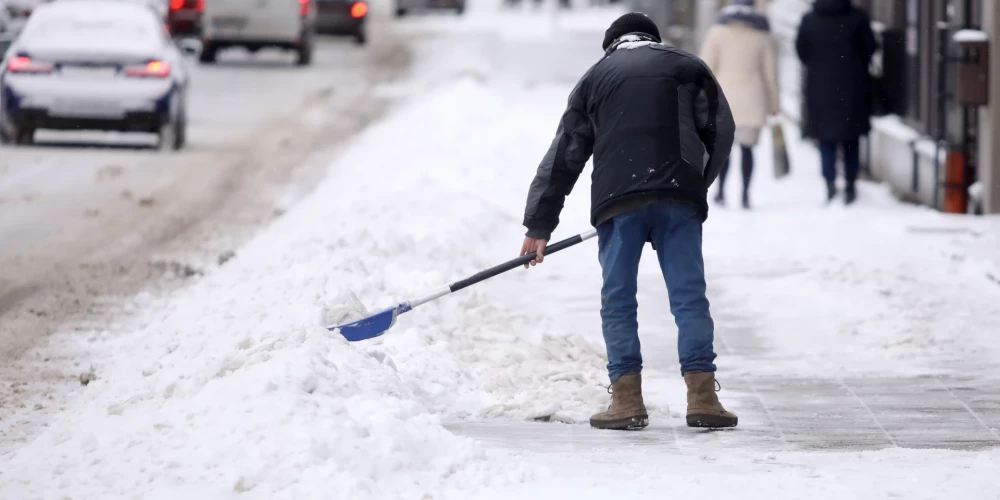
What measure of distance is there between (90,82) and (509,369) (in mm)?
10379

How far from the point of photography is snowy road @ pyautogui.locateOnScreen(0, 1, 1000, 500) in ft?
16.9

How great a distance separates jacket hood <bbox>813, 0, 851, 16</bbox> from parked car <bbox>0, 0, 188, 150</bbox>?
669cm

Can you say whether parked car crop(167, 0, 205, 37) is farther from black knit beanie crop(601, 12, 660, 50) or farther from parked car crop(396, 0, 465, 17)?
black knit beanie crop(601, 12, 660, 50)

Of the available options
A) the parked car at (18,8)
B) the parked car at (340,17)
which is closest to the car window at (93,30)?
the parked car at (18,8)

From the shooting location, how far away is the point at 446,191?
1212 centimetres

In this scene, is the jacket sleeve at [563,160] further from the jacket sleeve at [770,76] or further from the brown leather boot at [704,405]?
the jacket sleeve at [770,76]

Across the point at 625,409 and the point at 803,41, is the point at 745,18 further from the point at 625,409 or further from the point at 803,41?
the point at 625,409

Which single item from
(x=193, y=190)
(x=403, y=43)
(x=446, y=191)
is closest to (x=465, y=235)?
(x=446, y=191)

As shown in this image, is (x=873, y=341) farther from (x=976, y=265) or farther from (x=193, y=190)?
(x=193, y=190)

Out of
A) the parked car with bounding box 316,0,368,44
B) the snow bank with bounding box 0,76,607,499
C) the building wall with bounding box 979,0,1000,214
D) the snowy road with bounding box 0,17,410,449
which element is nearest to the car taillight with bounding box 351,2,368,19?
the parked car with bounding box 316,0,368,44

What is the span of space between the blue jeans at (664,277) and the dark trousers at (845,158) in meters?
7.05

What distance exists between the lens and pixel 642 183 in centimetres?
616

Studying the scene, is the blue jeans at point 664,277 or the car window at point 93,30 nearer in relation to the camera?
the blue jeans at point 664,277

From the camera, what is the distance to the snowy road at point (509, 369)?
5.16 metres
